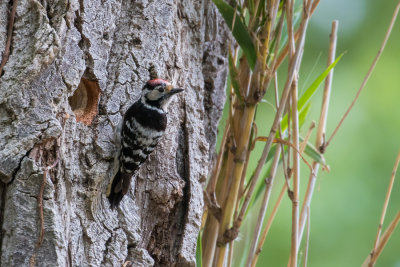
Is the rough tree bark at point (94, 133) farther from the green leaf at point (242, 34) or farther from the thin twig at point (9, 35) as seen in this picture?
the green leaf at point (242, 34)

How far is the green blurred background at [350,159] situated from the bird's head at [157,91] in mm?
2195

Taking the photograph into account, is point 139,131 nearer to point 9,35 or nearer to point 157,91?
point 157,91

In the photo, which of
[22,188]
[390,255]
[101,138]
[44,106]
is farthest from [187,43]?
[390,255]

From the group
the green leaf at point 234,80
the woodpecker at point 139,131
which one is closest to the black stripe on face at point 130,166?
the woodpecker at point 139,131

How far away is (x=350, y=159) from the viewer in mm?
5309

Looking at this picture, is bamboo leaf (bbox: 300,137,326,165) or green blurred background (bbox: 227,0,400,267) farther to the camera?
green blurred background (bbox: 227,0,400,267)

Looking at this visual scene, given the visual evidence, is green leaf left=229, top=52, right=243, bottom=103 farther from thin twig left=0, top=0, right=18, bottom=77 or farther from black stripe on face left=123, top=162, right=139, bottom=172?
thin twig left=0, top=0, right=18, bottom=77

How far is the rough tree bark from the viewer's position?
2.04 metres

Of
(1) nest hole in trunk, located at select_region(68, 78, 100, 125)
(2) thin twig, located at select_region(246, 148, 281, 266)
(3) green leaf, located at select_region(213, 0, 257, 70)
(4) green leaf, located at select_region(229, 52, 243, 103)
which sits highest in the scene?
(3) green leaf, located at select_region(213, 0, 257, 70)

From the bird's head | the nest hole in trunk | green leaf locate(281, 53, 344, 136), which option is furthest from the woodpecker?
green leaf locate(281, 53, 344, 136)

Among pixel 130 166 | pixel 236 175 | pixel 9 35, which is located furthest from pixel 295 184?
pixel 9 35

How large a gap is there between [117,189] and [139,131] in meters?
0.38

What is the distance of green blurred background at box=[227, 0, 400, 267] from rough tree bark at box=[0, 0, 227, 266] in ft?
6.88

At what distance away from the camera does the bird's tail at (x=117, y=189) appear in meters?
2.42
